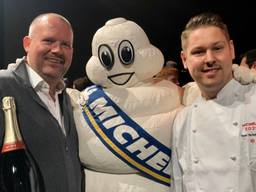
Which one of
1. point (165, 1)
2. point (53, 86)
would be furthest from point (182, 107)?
point (165, 1)

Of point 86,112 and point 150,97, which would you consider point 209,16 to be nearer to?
point 150,97

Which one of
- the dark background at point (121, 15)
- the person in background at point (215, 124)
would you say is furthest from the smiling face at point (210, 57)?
the dark background at point (121, 15)

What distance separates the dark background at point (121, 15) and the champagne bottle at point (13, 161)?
8.19 feet

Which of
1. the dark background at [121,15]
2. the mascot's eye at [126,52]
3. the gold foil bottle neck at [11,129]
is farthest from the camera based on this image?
the dark background at [121,15]

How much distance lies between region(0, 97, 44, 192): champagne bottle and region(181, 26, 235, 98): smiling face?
584 millimetres

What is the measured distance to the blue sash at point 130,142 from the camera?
1.43 metres

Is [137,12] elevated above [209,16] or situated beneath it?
elevated above

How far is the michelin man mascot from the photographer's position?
1437mm

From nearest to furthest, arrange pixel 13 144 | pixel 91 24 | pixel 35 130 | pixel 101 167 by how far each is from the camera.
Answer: pixel 13 144, pixel 35 130, pixel 101 167, pixel 91 24

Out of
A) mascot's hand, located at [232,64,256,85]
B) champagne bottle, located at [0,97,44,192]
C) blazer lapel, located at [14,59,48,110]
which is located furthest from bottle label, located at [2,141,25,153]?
mascot's hand, located at [232,64,256,85]

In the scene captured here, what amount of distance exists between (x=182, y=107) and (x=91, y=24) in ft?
7.74

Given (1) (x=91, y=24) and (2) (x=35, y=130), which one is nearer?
(2) (x=35, y=130)

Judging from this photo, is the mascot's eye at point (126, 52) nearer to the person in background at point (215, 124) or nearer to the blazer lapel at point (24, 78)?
the person in background at point (215, 124)

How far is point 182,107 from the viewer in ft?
5.01
